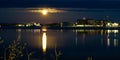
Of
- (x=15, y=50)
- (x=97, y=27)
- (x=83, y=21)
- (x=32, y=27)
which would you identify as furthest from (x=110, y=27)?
(x=15, y=50)

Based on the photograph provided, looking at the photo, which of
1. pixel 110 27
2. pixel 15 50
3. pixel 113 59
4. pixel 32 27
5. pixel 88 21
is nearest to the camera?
pixel 15 50

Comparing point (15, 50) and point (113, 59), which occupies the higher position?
point (15, 50)

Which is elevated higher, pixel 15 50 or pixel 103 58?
pixel 15 50

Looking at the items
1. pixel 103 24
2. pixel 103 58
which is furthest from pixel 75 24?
pixel 103 58

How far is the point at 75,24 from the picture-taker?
379 ft

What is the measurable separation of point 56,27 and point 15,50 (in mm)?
119628

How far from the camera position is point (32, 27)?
411 ft

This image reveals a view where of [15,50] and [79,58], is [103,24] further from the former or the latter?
[15,50]

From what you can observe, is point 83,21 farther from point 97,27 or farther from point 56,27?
point 56,27

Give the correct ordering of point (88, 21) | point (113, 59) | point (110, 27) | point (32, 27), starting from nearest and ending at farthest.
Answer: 1. point (113, 59)
2. point (88, 21)
3. point (110, 27)
4. point (32, 27)

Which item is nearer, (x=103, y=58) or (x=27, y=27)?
(x=103, y=58)

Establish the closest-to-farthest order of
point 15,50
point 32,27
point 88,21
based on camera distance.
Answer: point 15,50, point 88,21, point 32,27

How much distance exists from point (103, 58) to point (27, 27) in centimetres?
10202

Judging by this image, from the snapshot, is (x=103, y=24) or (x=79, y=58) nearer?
(x=79, y=58)
